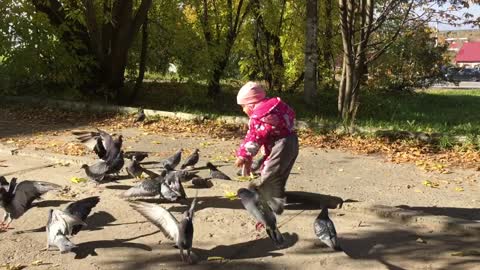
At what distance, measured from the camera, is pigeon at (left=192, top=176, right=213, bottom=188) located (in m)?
6.23

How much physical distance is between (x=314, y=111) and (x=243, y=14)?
11.5 ft

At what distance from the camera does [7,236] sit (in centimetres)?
500

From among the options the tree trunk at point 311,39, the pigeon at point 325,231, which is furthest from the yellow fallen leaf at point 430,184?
the tree trunk at point 311,39

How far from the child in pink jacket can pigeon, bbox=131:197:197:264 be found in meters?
0.81

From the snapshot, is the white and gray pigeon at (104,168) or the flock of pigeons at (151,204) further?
the white and gray pigeon at (104,168)

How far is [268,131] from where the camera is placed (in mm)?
4992

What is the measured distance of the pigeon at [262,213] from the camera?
14.8 feet

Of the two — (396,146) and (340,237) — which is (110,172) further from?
(396,146)

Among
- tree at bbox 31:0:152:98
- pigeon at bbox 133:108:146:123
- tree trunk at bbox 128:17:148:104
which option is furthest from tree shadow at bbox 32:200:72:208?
tree trunk at bbox 128:17:148:104

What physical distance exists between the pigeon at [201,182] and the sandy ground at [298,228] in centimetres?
9

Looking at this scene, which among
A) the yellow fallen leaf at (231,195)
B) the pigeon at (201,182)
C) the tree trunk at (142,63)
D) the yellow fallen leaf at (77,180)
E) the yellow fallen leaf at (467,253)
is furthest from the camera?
the tree trunk at (142,63)

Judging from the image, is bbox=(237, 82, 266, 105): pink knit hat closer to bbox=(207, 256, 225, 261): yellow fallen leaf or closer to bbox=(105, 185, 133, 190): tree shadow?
bbox=(207, 256, 225, 261): yellow fallen leaf

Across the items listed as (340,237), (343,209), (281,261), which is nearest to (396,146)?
(343,209)

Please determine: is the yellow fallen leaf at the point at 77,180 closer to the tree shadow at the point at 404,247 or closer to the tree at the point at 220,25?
the tree shadow at the point at 404,247
